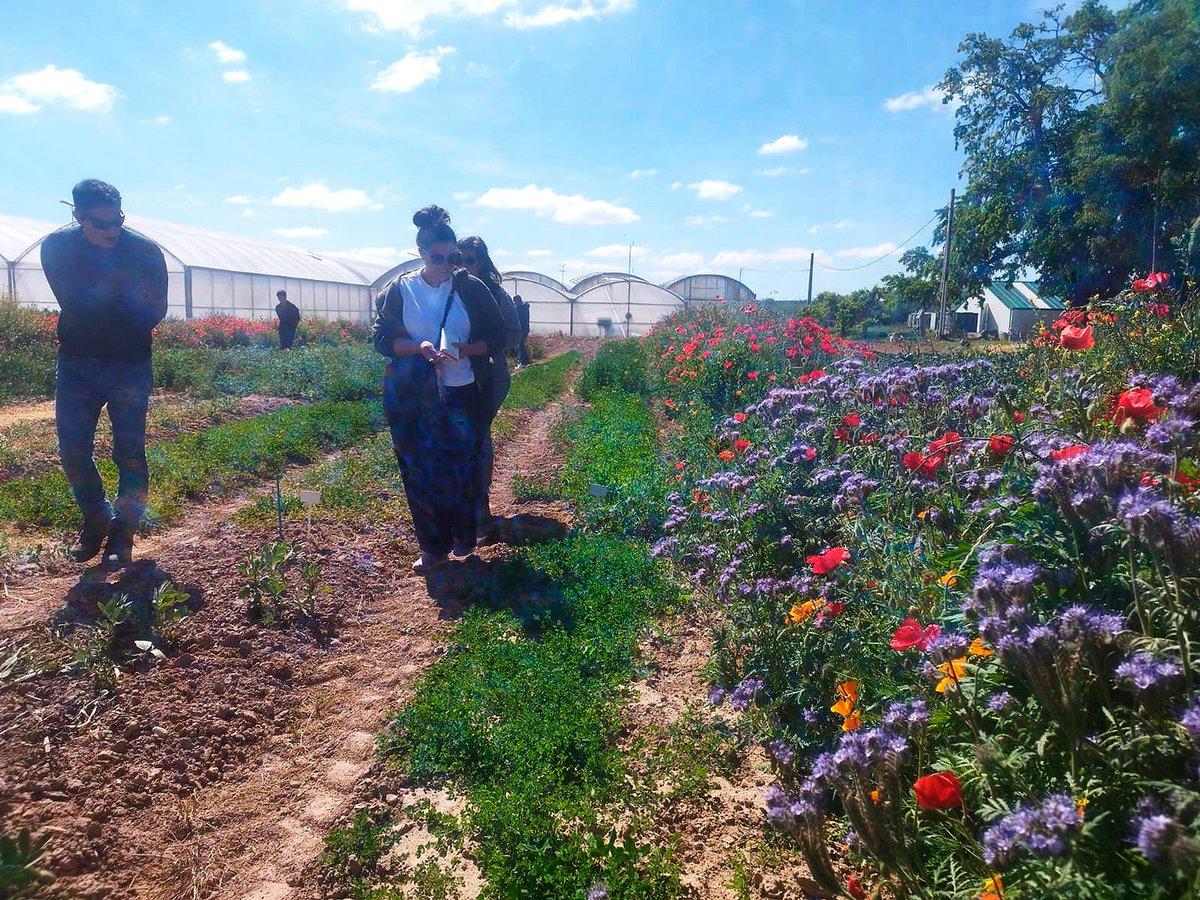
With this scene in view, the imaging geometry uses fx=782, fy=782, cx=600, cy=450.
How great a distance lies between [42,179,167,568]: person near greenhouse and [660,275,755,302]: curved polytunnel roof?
37.6 meters

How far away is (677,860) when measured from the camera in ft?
6.59

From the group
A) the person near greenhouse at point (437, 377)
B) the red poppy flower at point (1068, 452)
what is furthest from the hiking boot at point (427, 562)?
the red poppy flower at point (1068, 452)

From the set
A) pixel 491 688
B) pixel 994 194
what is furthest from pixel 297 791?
pixel 994 194

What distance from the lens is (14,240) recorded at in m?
20.4

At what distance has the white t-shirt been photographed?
4.17 meters

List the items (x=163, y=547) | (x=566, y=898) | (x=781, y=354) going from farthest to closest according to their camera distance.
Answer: (x=781, y=354)
(x=163, y=547)
(x=566, y=898)

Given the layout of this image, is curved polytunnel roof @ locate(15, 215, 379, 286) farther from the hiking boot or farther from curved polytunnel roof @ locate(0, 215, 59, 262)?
the hiking boot

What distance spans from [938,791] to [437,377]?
129 inches

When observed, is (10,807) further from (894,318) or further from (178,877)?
(894,318)

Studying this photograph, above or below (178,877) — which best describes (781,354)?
above

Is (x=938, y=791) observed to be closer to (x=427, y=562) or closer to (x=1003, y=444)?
(x=1003, y=444)

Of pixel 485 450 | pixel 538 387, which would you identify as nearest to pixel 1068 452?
pixel 485 450

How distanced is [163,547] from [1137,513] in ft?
14.2

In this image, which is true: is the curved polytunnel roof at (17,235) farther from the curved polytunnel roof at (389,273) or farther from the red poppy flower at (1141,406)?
the red poppy flower at (1141,406)
